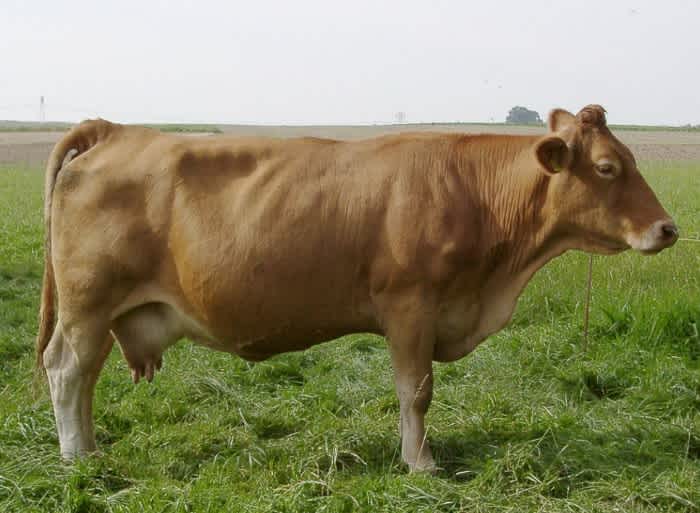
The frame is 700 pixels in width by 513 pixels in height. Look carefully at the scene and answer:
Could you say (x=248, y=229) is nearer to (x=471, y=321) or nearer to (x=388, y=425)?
(x=471, y=321)

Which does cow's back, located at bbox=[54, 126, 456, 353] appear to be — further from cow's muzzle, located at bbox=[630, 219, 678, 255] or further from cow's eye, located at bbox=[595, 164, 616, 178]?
cow's muzzle, located at bbox=[630, 219, 678, 255]

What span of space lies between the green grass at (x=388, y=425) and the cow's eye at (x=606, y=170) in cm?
167

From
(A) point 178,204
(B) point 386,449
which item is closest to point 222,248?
(A) point 178,204

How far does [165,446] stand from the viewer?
548 cm

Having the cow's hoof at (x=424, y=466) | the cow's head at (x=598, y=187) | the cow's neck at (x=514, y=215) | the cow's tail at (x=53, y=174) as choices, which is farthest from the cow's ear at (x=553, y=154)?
the cow's tail at (x=53, y=174)

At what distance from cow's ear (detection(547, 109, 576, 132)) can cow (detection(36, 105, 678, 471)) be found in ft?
0.05

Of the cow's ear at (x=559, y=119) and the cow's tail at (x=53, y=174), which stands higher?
the cow's ear at (x=559, y=119)

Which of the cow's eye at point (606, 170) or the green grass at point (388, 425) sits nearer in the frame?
the green grass at point (388, 425)

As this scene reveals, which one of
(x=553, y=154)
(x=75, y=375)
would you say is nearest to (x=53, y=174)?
(x=75, y=375)

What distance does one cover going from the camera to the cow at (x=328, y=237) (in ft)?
16.2

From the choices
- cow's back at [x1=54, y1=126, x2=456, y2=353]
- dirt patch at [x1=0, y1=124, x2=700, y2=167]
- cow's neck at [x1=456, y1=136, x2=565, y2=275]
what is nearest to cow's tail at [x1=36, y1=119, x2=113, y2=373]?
cow's back at [x1=54, y1=126, x2=456, y2=353]

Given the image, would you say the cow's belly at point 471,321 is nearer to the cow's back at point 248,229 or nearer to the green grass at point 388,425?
the cow's back at point 248,229

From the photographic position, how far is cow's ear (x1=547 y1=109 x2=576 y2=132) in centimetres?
529

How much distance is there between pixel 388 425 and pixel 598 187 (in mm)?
2126
